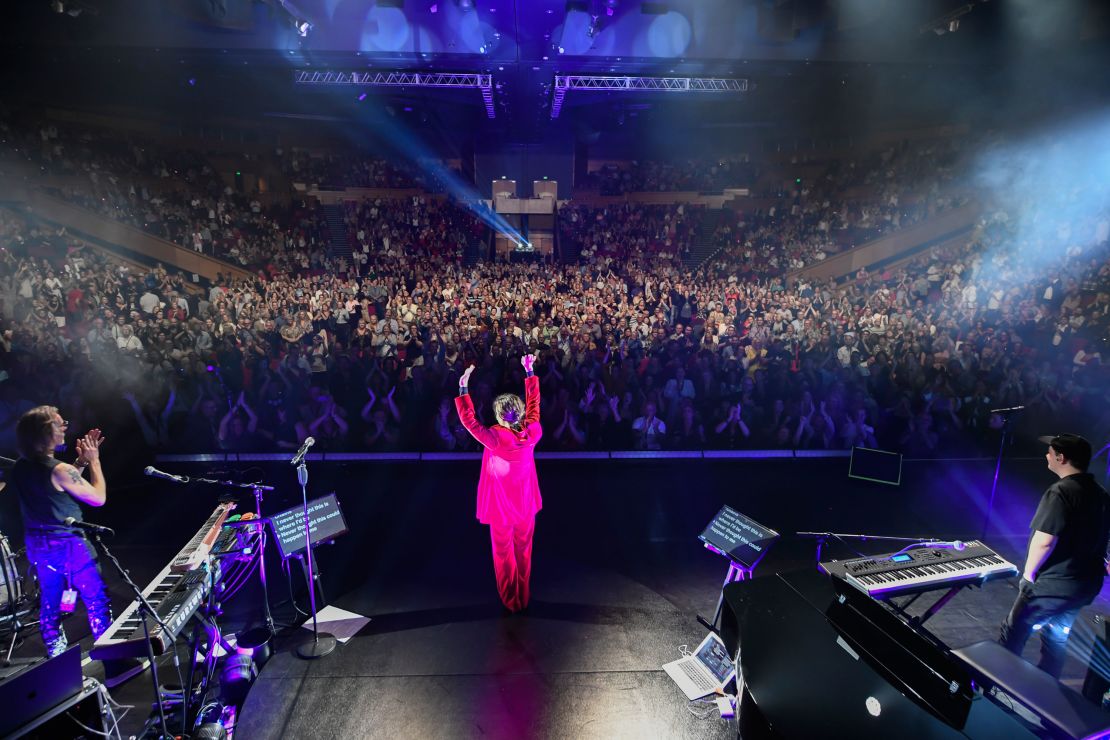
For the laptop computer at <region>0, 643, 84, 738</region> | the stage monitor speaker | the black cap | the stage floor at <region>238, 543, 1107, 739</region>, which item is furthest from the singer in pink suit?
the stage monitor speaker

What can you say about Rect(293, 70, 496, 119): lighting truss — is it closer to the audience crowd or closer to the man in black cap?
the audience crowd

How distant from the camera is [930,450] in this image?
644 centimetres

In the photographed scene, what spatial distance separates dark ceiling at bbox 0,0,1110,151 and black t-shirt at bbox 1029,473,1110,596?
593 centimetres

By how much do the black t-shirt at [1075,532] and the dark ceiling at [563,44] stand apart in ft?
19.5

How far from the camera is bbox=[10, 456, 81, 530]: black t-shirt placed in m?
2.78

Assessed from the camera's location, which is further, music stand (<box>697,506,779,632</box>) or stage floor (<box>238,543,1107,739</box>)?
music stand (<box>697,506,779,632</box>)

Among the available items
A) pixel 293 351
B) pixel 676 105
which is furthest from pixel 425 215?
pixel 676 105

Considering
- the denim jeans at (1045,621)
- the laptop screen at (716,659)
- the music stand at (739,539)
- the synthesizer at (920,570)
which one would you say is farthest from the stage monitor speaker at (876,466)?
the laptop screen at (716,659)

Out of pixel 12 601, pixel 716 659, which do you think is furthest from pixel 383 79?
pixel 716 659

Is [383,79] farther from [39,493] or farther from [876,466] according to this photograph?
[876,466]

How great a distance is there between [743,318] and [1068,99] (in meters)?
6.78

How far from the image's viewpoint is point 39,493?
110 inches

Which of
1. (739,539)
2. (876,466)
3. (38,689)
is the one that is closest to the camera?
(38,689)

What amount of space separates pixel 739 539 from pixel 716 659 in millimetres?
680
